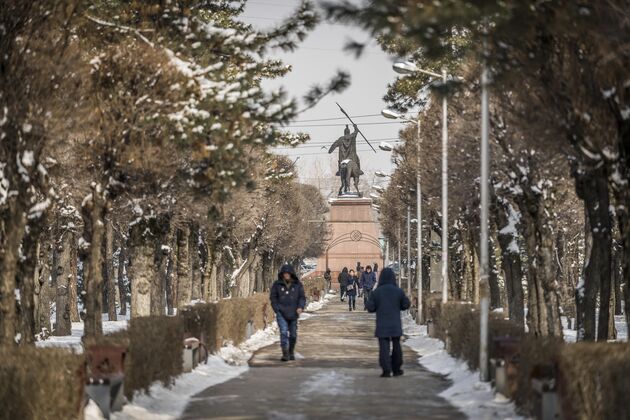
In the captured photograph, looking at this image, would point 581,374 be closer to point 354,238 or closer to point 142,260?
point 142,260

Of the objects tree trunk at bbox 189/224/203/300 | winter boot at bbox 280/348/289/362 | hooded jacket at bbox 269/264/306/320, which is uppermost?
tree trunk at bbox 189/224/203/300

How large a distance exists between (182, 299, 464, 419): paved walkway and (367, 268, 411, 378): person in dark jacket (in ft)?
0.98

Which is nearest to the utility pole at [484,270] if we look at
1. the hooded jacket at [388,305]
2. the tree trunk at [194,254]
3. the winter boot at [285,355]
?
the hooded jacket at [388,305]

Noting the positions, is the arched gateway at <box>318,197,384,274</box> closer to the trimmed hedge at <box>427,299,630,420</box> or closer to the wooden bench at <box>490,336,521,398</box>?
the wooden bench at <box>490,336,521,398</box>

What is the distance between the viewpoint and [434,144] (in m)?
36.7

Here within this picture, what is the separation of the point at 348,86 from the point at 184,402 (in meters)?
5.27

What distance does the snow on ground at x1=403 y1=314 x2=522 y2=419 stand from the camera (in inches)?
612

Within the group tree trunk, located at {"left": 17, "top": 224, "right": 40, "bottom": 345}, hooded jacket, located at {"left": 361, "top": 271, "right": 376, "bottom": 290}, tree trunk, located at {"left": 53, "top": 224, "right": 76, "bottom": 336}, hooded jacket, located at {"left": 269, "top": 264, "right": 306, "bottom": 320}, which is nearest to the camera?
tree trunk, located at {"left": 17, "top": 224, "right": 40, "bottom": 345}

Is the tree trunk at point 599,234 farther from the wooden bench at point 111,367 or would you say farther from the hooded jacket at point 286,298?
the wooden bench at point 111,367

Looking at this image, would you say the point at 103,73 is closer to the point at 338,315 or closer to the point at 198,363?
the point at 198,363

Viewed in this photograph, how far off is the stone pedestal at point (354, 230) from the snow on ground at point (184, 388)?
59.9 meters

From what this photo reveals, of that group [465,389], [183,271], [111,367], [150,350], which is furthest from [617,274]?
[111,367]

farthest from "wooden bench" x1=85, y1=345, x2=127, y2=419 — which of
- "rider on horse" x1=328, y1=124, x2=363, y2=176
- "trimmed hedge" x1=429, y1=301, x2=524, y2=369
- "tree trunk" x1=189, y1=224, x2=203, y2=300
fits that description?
"rider on horse" x1=328, y1=124, x2=363, y2=176

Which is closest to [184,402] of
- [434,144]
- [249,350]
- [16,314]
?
[16,314]
